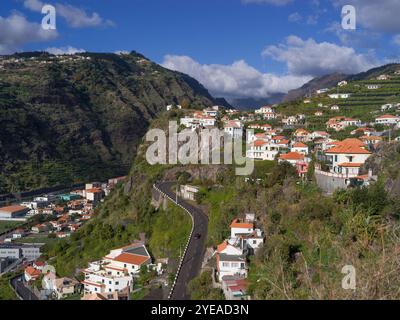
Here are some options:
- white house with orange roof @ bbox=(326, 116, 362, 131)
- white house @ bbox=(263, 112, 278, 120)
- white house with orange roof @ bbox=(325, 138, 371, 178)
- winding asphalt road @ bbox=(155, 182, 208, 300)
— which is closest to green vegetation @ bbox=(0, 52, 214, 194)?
white house @ bbox=(263, 112, 278, 120)

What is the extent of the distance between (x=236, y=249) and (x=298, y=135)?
19554 mm

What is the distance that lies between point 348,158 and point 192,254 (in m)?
8.71

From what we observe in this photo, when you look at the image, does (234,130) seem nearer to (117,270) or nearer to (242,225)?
(117,270)

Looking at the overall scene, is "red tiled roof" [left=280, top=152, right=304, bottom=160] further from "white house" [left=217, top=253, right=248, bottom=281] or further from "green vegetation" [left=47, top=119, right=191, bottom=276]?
"white house" [left=217, top=253, right=248, bottom=281]

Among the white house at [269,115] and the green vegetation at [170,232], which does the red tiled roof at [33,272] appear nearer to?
the green vegetation at [170,232]

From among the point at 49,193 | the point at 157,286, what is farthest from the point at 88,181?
the point at 157,286

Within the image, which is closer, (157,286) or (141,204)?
(157,286)

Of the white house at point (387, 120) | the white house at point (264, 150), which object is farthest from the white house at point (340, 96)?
the white house at point (264, 150)

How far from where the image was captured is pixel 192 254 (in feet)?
70.3

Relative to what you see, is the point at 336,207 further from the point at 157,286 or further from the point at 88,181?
the point at 88,181

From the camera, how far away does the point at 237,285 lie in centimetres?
1540

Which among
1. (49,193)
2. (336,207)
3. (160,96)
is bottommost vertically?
(49,193)

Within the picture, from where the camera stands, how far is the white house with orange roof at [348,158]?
21.1m

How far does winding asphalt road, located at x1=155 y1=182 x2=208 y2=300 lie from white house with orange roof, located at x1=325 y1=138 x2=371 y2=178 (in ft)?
23.6
